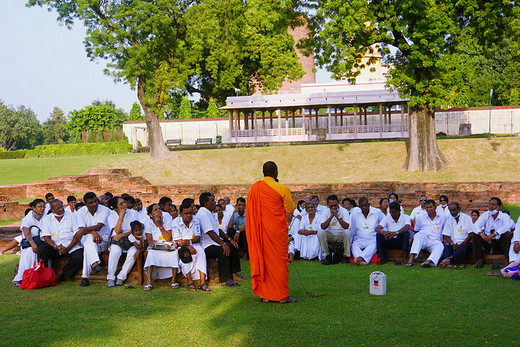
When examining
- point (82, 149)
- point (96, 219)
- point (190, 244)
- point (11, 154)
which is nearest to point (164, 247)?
point (190, 244)

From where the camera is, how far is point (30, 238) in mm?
8195

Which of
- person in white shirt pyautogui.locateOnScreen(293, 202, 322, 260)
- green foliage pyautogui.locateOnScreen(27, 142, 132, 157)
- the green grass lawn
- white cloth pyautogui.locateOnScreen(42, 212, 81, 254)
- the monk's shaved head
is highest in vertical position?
green foliage pyautogui.locateOnScreen(27, 142, 132, 157)

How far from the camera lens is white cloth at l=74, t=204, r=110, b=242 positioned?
8.27 meters

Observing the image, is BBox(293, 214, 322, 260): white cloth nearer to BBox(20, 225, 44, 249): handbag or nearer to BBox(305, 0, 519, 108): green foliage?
BBox(20, 225, 44, 249): handbag

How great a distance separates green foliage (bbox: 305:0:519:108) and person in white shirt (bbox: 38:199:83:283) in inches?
542

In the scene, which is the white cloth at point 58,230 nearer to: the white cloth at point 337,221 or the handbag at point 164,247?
the handbag at point 164,247

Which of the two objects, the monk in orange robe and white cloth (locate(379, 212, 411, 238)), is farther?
white cloth (locate(379, 212, 411, 238))

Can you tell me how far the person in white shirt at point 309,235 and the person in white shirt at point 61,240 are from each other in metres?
3.82

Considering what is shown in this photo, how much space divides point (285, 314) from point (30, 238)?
15.0ft

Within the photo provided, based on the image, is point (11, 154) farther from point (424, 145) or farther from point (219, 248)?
point (219, 248)

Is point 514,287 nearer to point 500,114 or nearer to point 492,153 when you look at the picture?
point 492,153

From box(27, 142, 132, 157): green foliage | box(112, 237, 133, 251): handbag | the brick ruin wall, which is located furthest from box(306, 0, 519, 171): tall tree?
box(27, 142, 132, 157): green foliage

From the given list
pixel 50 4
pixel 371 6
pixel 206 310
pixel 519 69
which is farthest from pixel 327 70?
pixel 519 69

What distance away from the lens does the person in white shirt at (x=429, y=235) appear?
8.45 meters
